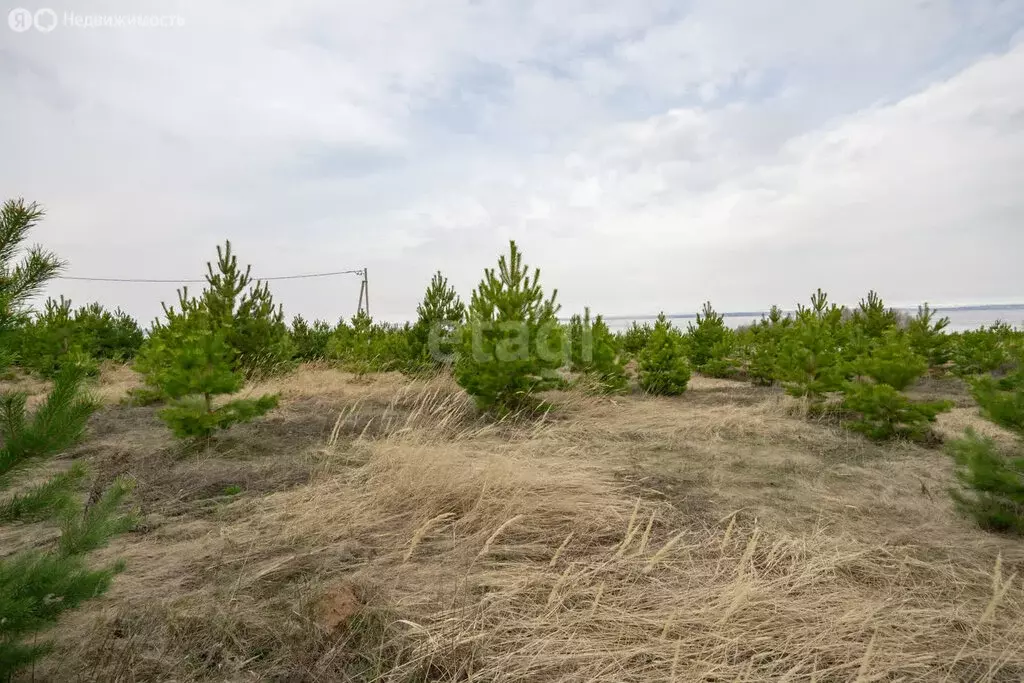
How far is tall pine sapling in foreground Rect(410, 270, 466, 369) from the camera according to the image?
12.5 metres

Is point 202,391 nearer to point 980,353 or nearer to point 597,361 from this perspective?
point 597,361

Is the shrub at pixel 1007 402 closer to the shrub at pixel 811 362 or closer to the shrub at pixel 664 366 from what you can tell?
the shrub at pixel 811 362

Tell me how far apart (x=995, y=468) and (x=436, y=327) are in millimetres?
10125

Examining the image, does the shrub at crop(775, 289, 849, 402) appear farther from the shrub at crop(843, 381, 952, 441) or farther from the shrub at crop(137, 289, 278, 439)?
the shrub at crop(137, 289, 278, 439)

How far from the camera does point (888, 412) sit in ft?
24.2

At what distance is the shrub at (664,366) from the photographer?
1195cm

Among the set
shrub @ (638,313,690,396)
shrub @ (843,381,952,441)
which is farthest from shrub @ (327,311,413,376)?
shrub @ (843,381,952,441)

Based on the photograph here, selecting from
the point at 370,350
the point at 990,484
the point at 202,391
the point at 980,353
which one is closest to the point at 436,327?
the point at 370,350

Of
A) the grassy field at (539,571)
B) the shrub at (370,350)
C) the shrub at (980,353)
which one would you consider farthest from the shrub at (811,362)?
the shrub at (370,350)

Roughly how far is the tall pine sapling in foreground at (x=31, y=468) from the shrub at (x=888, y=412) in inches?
312

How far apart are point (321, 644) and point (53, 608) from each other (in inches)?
40.5

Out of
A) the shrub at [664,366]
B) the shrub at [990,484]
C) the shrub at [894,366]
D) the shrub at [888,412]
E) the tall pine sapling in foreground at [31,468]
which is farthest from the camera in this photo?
the shrub at [664,366]

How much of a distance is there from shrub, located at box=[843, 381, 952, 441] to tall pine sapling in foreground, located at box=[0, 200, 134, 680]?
312 inches

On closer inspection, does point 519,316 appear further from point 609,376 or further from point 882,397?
point 882,397
